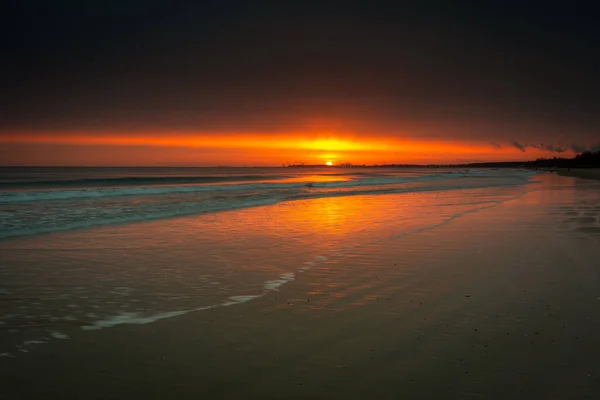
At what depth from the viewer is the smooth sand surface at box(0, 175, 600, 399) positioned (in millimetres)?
4523

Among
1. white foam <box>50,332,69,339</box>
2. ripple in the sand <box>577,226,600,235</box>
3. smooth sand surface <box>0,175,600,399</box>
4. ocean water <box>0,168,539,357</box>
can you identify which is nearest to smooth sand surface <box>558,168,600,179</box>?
ripple in the sand <box>577,226,600,235</box>

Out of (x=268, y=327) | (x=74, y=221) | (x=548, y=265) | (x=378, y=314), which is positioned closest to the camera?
(x=268, y=327)

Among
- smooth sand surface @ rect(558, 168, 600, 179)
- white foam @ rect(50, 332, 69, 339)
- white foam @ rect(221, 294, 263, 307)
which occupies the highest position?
smooth sand surface @ rect(558, 168, 600, 179)

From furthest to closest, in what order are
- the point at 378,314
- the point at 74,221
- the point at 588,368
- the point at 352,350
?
the point at 74,221
the point at 378,314
the point at 352,350
the point at 588,368

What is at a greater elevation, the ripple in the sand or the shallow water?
the ripple in the sand

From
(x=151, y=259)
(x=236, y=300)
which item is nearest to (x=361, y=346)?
(x=236, y=300)

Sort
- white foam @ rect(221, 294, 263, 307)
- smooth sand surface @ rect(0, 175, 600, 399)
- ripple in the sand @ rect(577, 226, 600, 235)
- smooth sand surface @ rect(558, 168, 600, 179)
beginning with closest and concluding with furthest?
smooth sand surface @ rect(0, 175, 600, 399), white foam @ rect(221, 294, 263, 307), ripple in the sand @ rect(577, 226, 600, 235), smooth sand surface @ rect(558, 168, 600, 179)

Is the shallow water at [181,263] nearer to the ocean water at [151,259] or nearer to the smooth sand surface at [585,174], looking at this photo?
the ocean water at [151,259]

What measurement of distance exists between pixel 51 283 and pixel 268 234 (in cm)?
715

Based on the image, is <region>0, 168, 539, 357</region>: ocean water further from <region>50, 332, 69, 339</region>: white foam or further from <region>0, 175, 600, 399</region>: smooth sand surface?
<region>0, 175, 600, 399</region>: smooth sand surface

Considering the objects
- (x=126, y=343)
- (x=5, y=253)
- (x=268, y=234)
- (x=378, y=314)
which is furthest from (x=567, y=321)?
(x=5, y=253)

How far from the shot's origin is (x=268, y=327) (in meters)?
6.26

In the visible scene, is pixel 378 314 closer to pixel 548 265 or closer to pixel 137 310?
pixel 137 310

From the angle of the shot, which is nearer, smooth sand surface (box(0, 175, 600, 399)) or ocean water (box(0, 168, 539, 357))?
smooth sand surface (box(0, 175, 600, 399))
